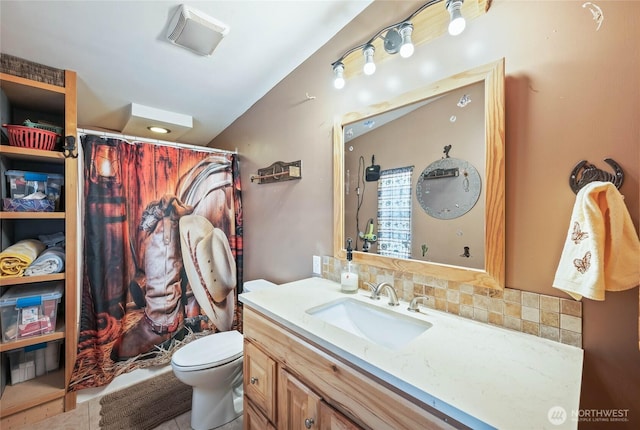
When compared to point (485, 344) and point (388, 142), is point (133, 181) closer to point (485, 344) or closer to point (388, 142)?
point (388, 142)

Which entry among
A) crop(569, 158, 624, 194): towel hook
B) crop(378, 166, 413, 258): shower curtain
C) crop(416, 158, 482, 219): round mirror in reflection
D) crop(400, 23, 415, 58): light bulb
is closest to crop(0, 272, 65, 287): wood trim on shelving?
crop(378, 166, 413, 258): shower curtain

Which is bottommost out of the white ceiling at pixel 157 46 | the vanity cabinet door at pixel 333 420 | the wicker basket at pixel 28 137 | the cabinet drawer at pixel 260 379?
the cabinet drawer at pixel 260 379

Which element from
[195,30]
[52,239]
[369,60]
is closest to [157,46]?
[195,30]

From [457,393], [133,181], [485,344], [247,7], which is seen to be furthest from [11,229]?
[485,344]

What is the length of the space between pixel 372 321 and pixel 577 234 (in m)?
0.83

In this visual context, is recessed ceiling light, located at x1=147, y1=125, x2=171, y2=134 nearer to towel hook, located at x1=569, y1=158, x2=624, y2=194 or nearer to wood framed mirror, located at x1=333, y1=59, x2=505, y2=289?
wood framed mirror, located at x1=333, y1=59, x2=505, y2=289

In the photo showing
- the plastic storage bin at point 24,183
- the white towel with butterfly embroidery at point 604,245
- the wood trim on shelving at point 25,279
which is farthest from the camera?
the plastic storage bin at point 24,183

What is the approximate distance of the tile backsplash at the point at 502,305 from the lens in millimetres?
872

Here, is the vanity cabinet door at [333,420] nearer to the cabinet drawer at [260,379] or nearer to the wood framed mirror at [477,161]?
the cabinet drawer at [260,379]

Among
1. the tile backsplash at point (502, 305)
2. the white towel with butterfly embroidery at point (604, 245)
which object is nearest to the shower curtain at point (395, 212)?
the tile backsplash at point (502, 305)

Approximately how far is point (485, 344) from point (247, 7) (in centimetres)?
192

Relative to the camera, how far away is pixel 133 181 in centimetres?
200

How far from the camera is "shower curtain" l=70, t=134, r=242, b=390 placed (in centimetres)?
182

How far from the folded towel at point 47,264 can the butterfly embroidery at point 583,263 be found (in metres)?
2.61
